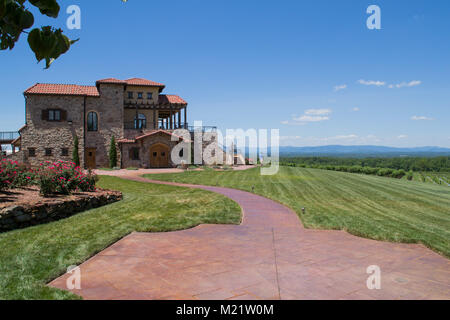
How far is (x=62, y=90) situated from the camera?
29953 mm

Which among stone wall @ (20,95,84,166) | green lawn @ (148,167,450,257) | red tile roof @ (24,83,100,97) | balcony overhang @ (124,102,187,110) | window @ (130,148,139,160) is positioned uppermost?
red tile roof @ (24,83,100,97)

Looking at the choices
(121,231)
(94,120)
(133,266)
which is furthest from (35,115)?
(133,266)

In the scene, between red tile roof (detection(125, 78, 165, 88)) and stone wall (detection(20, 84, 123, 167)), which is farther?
red tile roof (detection(125, 78, 165, 88))

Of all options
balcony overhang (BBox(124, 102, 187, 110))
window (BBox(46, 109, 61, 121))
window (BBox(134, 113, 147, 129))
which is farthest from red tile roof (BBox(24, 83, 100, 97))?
window (BBox(134, 113, 147, 129))

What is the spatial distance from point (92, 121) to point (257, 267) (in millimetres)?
30144

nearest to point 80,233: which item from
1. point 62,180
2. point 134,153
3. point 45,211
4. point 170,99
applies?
point 45,211

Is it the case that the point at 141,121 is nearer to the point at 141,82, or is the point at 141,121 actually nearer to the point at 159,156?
the point at 141,82

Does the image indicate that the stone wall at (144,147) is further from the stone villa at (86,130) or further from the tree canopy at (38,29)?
the tree canopy at (38,29)

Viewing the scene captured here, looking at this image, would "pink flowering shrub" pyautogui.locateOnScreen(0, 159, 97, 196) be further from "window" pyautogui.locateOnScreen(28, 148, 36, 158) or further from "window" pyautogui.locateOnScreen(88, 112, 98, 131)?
"window" pyautogui.locateOnScreen(28, 148, 36, 158)

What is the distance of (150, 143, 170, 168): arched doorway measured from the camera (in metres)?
30.5

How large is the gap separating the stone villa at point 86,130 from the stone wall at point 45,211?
20354 millimetres

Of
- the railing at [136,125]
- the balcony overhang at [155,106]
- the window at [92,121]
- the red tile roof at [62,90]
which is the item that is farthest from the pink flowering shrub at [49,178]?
the balcony overhang at [155,106]
